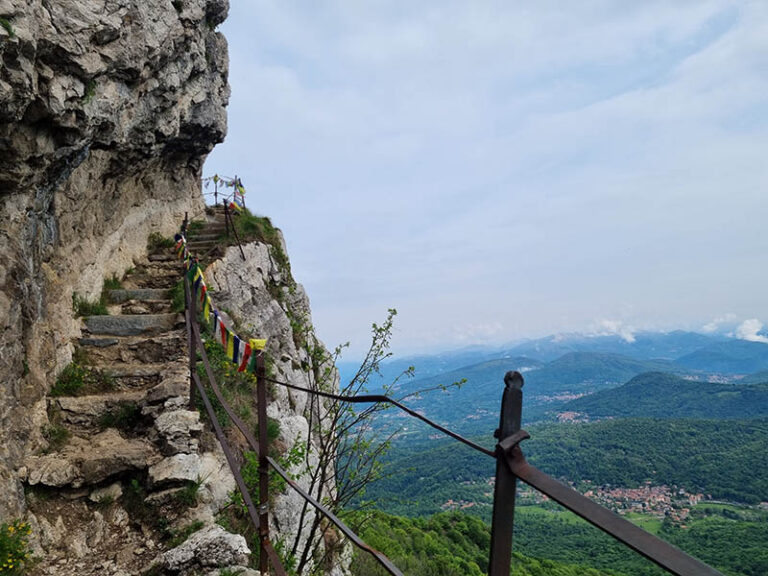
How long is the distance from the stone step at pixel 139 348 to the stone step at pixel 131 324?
0.42m

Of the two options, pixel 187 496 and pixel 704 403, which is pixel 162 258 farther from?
pixel 704 403

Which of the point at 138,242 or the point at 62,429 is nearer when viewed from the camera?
the point at 62,429

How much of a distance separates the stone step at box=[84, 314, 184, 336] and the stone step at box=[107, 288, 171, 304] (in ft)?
4.87

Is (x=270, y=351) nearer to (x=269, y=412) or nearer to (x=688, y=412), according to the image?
(x=269, y=412)

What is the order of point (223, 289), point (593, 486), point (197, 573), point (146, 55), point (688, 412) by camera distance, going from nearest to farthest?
1. point (197, 573)
2. point (146, 55)
3. point (223, 289)
4. point (593, 486)
5. point (688, 412)

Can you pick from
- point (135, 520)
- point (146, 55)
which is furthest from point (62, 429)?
point (146, 55)

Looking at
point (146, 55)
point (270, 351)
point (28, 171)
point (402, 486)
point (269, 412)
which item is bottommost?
point (402, 486)

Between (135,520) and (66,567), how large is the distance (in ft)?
2.65

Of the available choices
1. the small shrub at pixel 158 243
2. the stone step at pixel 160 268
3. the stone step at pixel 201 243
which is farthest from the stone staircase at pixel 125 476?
the stone step at pixel 201 243

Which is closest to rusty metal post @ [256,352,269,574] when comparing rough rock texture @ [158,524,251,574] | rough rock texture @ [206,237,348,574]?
rough rock texture @ [158,524,251,574]

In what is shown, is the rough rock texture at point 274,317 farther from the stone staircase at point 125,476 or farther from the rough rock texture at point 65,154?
the rough rock texture at point 65,154

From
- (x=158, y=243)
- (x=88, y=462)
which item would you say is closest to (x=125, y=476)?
(x=88, y=462)

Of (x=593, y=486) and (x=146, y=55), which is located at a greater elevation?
(x=146, y=55)

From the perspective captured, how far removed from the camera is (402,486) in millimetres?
94125
